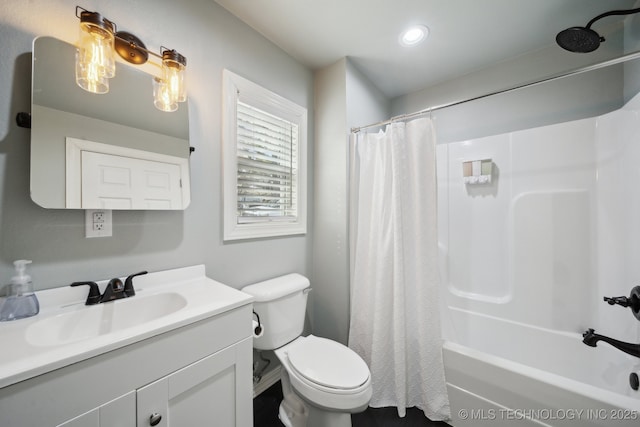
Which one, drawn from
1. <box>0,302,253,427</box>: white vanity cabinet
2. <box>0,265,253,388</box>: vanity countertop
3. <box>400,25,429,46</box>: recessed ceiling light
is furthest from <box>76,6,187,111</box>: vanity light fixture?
<box>400,25,429,46</box>: recessed ceiling light

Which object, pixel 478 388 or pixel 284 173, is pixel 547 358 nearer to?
pixel 478 388

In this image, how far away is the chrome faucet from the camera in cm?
89

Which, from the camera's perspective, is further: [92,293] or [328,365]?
[328,365]

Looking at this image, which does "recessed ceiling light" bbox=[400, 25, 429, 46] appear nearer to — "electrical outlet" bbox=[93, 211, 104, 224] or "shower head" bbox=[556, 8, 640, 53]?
"shower head" bbox=[556, 8, 640, 53]

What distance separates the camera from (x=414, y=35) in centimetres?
156

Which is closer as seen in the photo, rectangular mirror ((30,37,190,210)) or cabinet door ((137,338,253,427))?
cabinet door ((137,338,253,427))

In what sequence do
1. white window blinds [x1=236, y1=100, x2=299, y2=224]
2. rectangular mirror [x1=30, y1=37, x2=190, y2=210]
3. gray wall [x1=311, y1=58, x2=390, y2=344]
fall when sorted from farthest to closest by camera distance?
gray wall [x1=311, y1=58, x2=390, y2=344] < white window blinds [x1=236, y1=100, x2=299, y2=224] < rectangular mirror [x1=30, y1=37, x2=190, y2=210]

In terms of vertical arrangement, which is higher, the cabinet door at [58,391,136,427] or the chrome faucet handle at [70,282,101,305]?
the chrome faucet handle at [70,282,101,305]

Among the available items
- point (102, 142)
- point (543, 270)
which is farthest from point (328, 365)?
point (543, 270)

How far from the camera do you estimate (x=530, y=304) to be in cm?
170

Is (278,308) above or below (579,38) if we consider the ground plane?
below

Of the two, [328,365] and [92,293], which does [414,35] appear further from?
[92,293]

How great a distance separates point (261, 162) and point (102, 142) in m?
0.79

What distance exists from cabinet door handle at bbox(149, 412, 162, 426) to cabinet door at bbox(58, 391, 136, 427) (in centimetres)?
4
